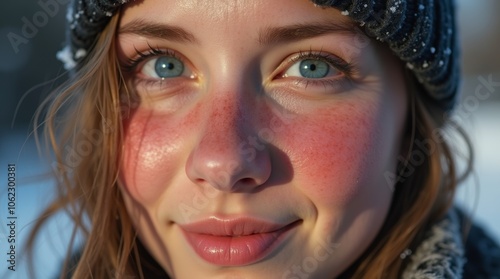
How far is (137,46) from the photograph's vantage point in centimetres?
154

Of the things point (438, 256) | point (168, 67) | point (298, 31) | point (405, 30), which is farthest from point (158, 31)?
point (438, 256)

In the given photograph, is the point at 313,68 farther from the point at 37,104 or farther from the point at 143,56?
the point at 37,104

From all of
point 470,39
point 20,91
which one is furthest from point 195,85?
point 470,39

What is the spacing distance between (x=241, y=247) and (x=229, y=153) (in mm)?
238

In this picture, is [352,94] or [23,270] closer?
[352,94]

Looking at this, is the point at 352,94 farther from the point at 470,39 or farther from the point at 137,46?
the point at 470,39

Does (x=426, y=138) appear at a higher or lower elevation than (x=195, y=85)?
lower

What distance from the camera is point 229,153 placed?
1324 millimetres

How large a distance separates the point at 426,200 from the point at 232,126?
2.30ft

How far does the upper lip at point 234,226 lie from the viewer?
140 cm

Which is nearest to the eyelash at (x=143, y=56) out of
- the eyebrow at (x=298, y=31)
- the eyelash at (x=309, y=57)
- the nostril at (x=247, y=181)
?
the eyelash at (x=309, y=57)

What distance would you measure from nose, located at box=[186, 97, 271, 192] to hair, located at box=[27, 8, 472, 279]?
272mm

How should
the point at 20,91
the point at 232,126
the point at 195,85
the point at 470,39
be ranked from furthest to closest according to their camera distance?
the point at 470,39, the point at 20,91, the point at 195,85, the point at 232,126

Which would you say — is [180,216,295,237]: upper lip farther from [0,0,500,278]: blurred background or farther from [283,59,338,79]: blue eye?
[0,0,500,278]: blurred background
